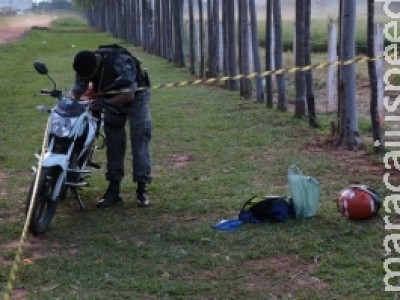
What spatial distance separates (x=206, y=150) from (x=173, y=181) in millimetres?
1887

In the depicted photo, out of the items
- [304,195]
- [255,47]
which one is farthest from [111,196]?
[255,47]

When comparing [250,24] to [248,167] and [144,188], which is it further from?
[144,188]

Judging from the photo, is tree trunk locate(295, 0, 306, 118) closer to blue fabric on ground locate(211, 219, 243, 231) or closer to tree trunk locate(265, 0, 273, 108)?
tree trunk locate(265, 0, 273, 108)

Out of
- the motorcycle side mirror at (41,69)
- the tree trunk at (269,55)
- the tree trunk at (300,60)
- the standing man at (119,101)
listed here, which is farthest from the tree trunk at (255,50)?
the motorcycle side mirror at (41,69)

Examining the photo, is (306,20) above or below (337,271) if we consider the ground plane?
above

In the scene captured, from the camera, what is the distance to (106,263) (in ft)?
19.0

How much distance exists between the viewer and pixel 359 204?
6.44 meters

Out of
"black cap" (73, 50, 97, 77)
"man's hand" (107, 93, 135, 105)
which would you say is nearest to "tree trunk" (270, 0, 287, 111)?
"man's hand" (107, 93, 135, 105)

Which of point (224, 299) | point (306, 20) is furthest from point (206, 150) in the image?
point (224, 299)

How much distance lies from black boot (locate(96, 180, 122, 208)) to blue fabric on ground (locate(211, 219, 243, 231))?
1.37 m

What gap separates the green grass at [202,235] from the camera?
524 cm

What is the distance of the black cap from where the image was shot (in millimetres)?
7004

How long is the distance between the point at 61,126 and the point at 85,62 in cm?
66

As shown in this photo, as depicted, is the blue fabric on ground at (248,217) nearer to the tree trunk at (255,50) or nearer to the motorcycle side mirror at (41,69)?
the motorcycle side mirror at (41,69)
